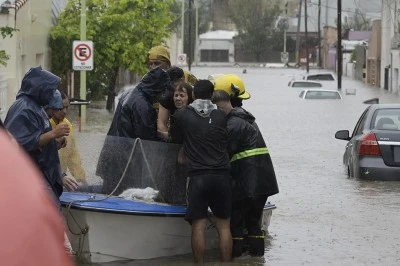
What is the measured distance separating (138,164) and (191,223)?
798mm

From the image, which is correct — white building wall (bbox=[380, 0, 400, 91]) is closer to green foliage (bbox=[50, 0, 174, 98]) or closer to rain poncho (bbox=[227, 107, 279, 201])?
green foliage (bbox=[50, 0, 174, 98])

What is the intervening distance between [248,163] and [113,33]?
90.6ft

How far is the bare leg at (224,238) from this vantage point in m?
9.54

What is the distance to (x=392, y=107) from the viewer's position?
16.3 metres

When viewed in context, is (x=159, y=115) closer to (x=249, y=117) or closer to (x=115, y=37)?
(x=249, y=117)

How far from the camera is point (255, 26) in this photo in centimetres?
13600

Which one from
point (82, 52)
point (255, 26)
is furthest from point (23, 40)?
point (255, 26)

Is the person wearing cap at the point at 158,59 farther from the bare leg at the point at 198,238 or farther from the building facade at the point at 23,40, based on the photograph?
the building facade at the point at 23,40

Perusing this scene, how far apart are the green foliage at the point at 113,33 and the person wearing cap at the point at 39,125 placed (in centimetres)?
2713

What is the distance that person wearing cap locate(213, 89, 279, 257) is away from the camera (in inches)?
383

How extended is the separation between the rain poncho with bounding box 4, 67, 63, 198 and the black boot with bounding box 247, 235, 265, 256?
240cm

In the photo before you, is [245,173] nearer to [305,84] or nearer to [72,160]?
[72,160]

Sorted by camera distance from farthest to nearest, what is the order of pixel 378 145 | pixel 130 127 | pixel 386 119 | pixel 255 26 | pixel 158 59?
pixel 255 26 < pixel 386 119 < pixel 378 145 < pixel 158 59 < pixel 130 127

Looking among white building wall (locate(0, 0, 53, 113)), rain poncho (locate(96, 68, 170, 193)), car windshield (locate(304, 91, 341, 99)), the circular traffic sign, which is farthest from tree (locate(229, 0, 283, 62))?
rain poncho (locate(96, 68, 170, 193))
